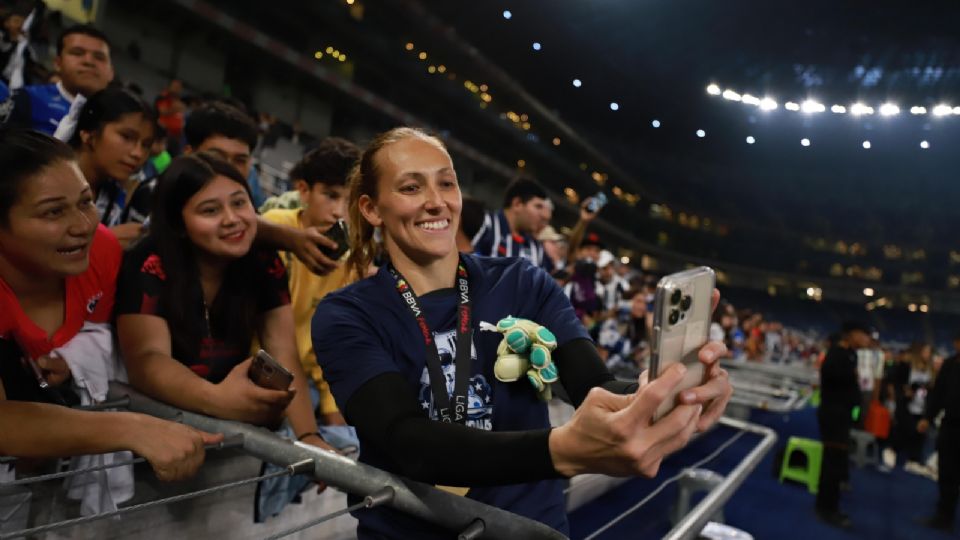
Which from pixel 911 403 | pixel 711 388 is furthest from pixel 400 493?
pixel 911 403

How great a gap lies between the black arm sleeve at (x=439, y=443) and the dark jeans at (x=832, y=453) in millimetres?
5378

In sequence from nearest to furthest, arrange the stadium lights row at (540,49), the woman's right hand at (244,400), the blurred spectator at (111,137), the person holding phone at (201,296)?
the woman's right hand at (244,400)
the person holding phone at (201,296)
the blurred spectator at (111,137)
the stadium lights row at (540,49)

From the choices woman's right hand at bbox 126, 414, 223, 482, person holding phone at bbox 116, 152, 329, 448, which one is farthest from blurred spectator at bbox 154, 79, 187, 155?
woman's right hand at bbox 126, 414, 223, 482

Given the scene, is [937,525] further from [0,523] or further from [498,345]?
[0,523]

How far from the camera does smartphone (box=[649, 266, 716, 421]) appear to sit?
762 mm

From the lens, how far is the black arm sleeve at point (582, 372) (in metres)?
1.22

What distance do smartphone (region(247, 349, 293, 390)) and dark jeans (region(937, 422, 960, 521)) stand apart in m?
6.50

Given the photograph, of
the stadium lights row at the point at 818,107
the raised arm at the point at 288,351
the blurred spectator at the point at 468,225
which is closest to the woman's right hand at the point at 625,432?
the raised arm at the point at 288,351

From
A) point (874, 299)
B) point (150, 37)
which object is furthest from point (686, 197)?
point (150, 37)

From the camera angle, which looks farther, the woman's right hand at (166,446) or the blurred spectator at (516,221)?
the blurred spectator at (516,221)

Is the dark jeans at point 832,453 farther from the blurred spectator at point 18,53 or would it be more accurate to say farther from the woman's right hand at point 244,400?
the blurred spectator at point 18,53

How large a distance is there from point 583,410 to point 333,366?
0.52 metres

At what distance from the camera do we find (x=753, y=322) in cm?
1720

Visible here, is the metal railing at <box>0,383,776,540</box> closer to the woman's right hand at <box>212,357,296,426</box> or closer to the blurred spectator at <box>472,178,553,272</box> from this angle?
the woman's right hand at <box>212,357,296,426</box>
